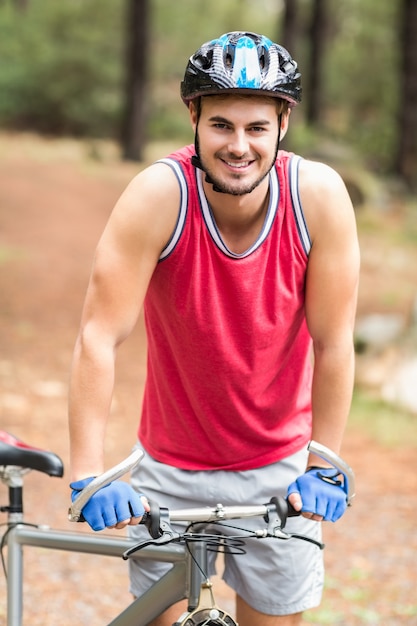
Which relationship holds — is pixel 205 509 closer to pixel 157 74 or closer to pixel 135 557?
pixel 135 557

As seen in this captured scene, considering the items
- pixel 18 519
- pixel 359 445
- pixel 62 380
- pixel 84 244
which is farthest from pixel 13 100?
pixel 18 519

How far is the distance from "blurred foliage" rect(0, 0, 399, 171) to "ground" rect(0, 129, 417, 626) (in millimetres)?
8026

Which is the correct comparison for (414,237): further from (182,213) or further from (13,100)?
(182,213)

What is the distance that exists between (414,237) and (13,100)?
1198cm

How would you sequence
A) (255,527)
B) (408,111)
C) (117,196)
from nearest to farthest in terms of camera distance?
(255,527) < (117,196) < (408,111)

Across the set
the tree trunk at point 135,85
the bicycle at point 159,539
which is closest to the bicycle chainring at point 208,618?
the bicycle at point 159,539

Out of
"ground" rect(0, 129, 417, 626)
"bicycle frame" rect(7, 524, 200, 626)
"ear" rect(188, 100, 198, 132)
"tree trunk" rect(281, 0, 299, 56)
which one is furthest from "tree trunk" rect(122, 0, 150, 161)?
"bicycle frame" rect(7, 524, 200, 626)

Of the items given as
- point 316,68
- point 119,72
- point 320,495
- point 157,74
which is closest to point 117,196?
point 119,72

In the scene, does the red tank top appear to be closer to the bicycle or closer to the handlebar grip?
the bicycle

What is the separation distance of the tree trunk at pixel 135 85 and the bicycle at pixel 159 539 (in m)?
16.9

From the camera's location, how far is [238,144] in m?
2.30

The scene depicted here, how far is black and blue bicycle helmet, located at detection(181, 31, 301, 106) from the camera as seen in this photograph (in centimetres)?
231

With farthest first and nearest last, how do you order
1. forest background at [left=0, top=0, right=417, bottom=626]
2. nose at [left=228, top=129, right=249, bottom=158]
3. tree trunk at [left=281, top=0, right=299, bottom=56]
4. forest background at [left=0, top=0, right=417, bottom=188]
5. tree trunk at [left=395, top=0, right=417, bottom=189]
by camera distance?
forest background at [left=0, top=0, right=417, bottom=188]
tree trunk at [left=395, top=0, right=417, bottom=189]
tree trunk at [left=281, top=0, right=299, bottom=56]
forest background at [left=0, top=0, right=417, bottom=626]
nose at [left=228, top=129, right=249, bottom=158]

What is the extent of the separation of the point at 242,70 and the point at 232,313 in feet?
2.13
